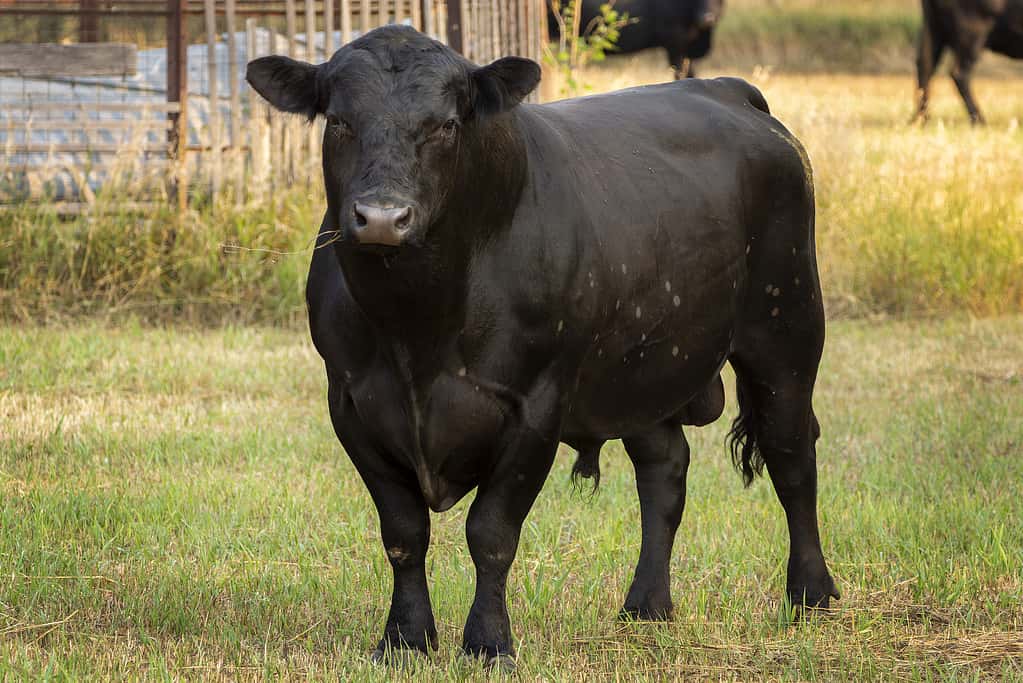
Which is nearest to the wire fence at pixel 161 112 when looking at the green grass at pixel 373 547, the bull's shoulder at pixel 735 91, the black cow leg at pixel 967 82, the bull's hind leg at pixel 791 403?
the green grass at pixel 373 547


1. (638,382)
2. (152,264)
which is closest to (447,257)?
(638,382)

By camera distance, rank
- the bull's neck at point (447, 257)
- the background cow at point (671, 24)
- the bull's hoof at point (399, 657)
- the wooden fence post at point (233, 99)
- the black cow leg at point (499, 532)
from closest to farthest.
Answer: the bull's neck at point (447, 257) → the black cow leg at point (499, 532) → the bull's hoof at point (399, 657) → the wooden fence post at point (233, 99) → the background cow at point (671, 24)

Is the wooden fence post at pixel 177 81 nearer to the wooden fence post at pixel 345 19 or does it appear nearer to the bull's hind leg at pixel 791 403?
the wooden fence post at pixel 345 19

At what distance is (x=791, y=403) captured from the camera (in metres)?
4.94

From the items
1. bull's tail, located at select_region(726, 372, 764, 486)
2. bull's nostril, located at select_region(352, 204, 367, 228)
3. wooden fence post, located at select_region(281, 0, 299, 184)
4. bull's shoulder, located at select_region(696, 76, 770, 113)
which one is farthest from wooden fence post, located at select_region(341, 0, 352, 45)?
bull's nostril, located at select_region(352, 204, 367, 228)

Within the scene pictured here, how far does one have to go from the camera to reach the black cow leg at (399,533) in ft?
13.5

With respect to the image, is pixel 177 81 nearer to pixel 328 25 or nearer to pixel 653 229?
pixel 328 25

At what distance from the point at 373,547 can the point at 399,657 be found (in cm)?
131

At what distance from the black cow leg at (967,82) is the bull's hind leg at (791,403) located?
15.2 metres

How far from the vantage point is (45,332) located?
8633mm

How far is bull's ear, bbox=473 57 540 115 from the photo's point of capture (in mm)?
3793

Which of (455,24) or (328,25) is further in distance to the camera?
(455,24)

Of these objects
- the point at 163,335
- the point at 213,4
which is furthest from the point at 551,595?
the point at 213,4

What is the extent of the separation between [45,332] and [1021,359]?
18.0 ft
